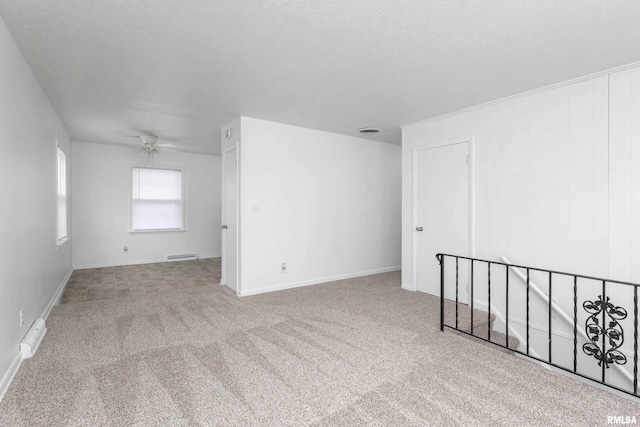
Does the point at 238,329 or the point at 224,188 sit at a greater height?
the point at 224,188

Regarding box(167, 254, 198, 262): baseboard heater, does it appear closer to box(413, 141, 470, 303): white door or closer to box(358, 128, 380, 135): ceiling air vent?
box(358, 128, 380, 135): ceiling air vent

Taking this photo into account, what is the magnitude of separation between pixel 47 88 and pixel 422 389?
4418 millimetres

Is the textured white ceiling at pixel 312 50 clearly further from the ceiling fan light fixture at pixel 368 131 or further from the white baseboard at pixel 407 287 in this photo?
the white baseboard at pixel 407 287

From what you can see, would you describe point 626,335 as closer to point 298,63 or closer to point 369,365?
point 369,365

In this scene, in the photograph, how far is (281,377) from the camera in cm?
225

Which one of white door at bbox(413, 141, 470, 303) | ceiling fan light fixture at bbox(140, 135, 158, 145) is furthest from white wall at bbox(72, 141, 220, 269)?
white door at bbox(413, 141, 470, 303)

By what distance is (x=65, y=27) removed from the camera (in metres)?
2.20

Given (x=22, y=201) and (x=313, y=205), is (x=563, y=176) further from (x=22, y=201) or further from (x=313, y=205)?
(x=22, y=201)

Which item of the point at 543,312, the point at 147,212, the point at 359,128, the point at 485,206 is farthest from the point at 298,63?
the point at 147,212

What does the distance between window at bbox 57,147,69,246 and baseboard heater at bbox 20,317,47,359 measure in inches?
81.6

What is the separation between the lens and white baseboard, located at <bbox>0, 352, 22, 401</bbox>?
6.73 feet

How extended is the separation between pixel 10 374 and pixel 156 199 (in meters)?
5.18

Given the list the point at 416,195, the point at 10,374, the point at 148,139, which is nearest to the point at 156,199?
the point at 148,139

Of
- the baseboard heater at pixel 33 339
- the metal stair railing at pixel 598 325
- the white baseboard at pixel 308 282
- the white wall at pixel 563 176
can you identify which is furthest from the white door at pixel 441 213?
the baseboard heater at pixel 33 339
